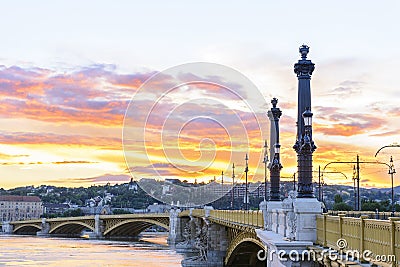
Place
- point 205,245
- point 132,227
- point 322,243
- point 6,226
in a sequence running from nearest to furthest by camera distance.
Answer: point 322,243, point 205,245, point 132,227, point 6,226

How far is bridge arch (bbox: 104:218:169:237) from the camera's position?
116512 mm

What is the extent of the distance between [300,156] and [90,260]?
189ft

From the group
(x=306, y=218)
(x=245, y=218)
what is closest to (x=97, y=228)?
(x=245, y=218)

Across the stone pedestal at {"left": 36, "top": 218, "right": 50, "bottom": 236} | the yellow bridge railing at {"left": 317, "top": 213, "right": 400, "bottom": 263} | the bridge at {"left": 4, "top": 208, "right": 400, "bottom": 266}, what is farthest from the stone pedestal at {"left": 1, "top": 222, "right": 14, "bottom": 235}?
the yellow bridge railing at {"left": 317, "top": 213, "right": 400, "bottom": 263}

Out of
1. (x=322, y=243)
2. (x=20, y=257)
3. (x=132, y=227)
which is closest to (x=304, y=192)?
(x=322, y=243)

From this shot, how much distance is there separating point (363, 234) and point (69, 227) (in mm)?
139363

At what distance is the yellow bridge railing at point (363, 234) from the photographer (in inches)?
499

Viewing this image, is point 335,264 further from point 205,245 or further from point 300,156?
point 205,245

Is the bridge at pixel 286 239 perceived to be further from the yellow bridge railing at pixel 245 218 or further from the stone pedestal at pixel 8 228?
the stone pedestal at pixel 8 228

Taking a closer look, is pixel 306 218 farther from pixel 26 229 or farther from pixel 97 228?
pixel 26 229

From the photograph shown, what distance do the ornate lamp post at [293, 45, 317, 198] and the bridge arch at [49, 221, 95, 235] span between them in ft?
377

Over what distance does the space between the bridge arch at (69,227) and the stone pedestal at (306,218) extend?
116040 mm

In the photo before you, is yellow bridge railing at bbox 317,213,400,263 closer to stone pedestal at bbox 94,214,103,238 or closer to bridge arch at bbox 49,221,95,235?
stone pedestal at bbox 94,214,103,238

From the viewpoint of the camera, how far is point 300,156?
21328 mm
